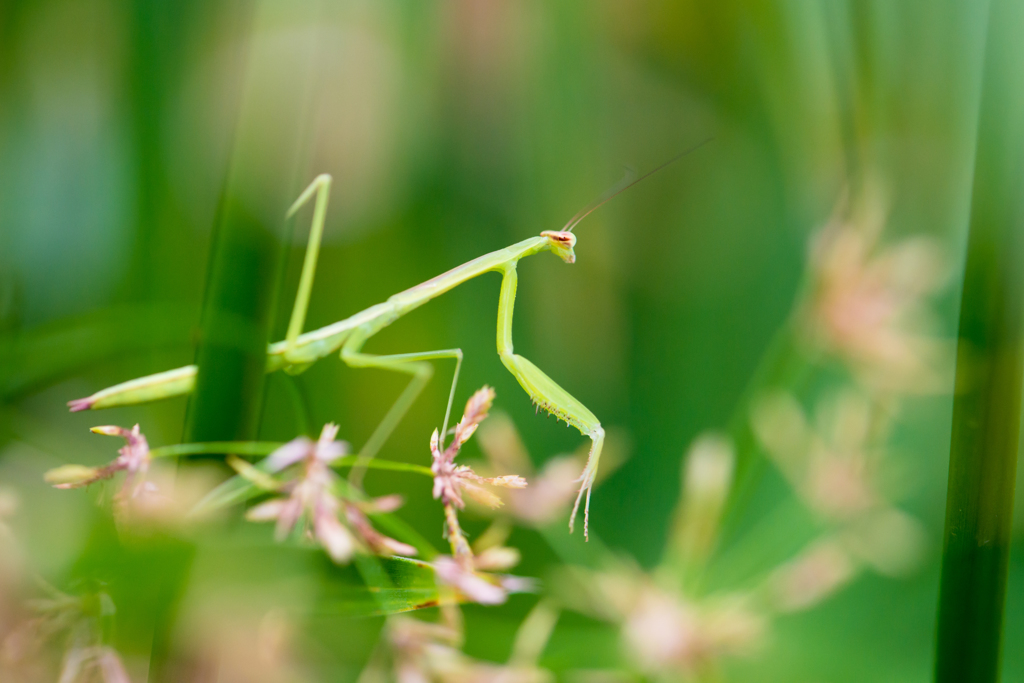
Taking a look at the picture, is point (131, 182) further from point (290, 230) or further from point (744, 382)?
point (744, 382)

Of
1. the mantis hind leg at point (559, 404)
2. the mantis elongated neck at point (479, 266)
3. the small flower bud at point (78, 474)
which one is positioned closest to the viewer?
the small flower bud at point (78, 474)

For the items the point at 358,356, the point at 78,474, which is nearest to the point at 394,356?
the point at 358,356

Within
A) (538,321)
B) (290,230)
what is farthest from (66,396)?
(538,321)

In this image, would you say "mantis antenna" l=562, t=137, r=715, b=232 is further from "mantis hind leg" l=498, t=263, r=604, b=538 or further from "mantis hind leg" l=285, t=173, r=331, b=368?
"mantis hind leg" l=285, t=173, r=331, b=368

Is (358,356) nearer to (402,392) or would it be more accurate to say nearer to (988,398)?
(402,392)

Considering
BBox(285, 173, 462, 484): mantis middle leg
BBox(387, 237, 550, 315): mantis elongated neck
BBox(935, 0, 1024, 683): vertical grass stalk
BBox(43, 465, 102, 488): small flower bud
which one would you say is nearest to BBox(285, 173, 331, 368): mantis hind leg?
BBox(285, 173, 462, 484): mantis middle leg

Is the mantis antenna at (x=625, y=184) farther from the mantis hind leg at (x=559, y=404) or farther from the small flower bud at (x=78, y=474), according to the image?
the small flower bud at (x=78, y=474)

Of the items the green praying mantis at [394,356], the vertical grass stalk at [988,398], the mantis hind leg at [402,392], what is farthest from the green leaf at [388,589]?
the vertical grass stalk at [988,398]
